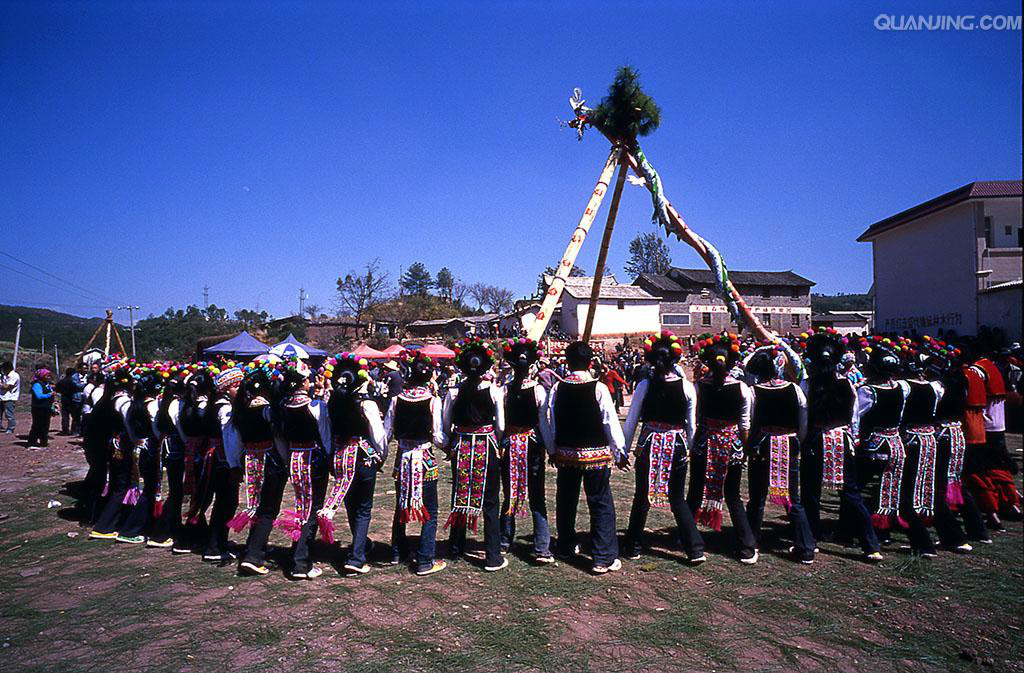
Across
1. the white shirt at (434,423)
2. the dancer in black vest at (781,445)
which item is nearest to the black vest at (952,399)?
the dancer in black vest at (781,445)

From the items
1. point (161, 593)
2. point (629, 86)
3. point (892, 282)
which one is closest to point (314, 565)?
point (161, 593)

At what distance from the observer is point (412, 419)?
526cm

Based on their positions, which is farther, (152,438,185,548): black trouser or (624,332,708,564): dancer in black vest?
(152,438,185,548): black trouser

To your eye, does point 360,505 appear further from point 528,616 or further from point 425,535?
point 528,616

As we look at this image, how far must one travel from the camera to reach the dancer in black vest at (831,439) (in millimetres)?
5277

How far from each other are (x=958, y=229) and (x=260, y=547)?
2164 centimetres

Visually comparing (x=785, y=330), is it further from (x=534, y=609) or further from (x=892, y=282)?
(x=534, y=609)

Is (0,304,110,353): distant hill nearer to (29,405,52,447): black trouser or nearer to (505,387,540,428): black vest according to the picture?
(29,405,52,447): black trouser

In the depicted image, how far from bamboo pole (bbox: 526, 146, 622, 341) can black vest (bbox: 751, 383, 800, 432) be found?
20.2 ft

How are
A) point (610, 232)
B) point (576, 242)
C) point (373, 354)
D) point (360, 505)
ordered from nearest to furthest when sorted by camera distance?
point (360, 505) < point (576, 242) < point (610, 232) < point (373, 354)

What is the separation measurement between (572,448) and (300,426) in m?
2.36

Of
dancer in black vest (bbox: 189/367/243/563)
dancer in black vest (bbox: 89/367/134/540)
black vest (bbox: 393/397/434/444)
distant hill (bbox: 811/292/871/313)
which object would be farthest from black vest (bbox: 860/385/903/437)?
distant hill (bbox: 811/292/871/313)

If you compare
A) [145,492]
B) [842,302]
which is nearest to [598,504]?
[145,492]

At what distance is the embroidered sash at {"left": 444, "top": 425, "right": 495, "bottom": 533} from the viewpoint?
5.31 metres
